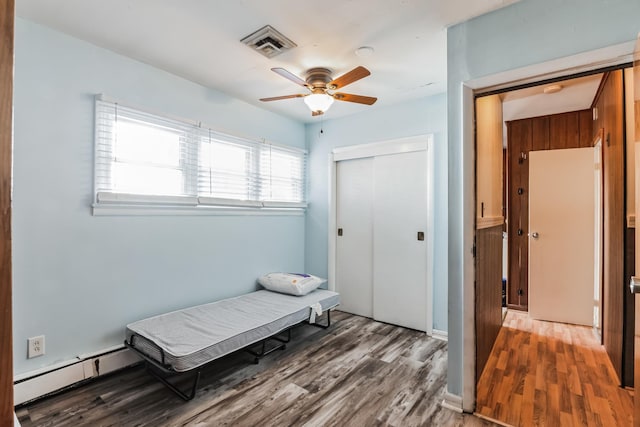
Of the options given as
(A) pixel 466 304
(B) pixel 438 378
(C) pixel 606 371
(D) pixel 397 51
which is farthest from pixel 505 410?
(D) pixel 397 51

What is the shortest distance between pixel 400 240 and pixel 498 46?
2.14 m

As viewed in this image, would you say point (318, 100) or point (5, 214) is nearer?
point (5, 214)

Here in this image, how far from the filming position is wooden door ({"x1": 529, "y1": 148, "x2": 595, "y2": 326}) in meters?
3.57

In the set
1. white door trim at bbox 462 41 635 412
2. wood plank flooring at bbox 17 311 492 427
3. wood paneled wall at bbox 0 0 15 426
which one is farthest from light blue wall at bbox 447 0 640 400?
wood paneled wall at bbox 0 0 15 426

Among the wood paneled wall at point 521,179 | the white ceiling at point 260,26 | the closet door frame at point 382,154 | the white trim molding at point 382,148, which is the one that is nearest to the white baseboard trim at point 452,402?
the closet door frame at point 382,154

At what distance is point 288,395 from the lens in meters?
2.16

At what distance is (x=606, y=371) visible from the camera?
2.52 meters

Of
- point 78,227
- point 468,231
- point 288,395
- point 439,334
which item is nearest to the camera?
point 468,231

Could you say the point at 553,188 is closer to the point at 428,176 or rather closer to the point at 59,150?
the point at 428,176

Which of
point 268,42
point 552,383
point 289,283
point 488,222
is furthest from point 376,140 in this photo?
point 552,383

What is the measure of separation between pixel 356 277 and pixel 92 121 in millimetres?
3094

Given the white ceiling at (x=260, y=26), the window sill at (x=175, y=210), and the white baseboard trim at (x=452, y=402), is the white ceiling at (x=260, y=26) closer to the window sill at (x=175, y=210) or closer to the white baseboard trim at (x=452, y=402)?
the window sill at (x=175, y=210)

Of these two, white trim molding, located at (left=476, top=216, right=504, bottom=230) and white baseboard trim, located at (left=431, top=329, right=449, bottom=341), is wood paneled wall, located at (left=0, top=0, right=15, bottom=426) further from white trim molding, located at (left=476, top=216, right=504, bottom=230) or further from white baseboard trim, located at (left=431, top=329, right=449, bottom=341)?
white baseboard trim, located at (left=431, top=329, right=449, bottom=341)

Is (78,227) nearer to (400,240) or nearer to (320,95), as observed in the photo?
(320,95)
